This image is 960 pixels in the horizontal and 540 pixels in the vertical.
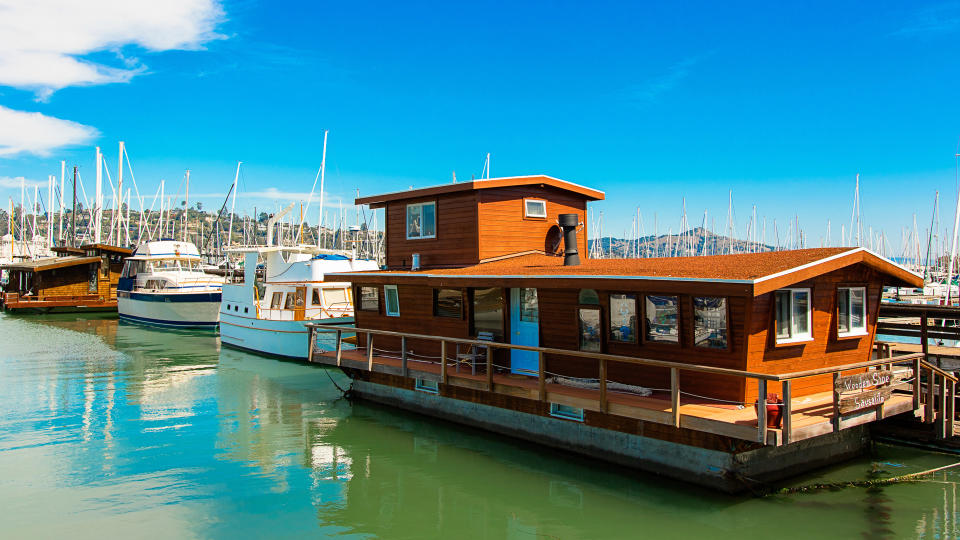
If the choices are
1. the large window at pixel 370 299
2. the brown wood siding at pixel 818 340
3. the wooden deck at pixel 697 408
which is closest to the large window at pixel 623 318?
the wooden deck at pixel 697 408

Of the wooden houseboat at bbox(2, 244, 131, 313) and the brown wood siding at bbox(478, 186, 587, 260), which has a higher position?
the brown wood siding at bbox(478, 186, 587, 260)

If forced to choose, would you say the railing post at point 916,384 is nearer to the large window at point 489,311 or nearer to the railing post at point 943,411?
the railing post at point 943,411

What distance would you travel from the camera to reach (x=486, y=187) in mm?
15773

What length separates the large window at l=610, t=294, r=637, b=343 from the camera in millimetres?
11484

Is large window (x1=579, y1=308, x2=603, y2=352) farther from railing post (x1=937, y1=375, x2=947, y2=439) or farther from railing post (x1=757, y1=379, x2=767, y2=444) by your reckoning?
railing post (x1=937, y1=375, x2=947, y2=439)

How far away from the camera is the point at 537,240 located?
56.5ft

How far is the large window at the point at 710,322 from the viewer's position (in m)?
10.2

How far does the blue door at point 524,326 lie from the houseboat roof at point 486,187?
339 cm

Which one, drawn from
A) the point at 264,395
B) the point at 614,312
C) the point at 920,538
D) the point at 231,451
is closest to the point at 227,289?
the point at 264,395

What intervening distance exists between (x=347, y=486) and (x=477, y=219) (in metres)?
7.29

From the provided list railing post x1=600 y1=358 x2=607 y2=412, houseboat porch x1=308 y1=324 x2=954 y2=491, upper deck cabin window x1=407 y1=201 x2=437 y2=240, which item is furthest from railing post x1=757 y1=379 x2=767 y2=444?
upper deck cabin window x1=407 y1=201 x2=437 y2=240

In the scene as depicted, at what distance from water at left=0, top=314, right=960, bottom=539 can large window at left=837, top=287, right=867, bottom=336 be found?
2586 mm

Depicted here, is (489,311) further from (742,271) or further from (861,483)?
(861,483)

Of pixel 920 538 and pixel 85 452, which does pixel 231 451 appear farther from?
pixel 920 538
